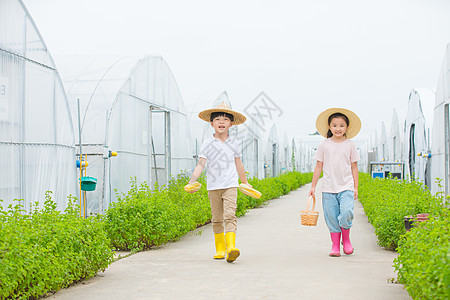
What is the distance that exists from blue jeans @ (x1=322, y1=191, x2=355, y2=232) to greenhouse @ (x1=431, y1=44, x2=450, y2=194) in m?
5.20

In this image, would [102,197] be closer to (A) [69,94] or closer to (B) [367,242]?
(A) [69,94]

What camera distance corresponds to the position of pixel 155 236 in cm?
680

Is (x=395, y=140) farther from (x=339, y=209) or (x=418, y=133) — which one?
(x=339, y=209)

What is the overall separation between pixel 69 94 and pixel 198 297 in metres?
8.01

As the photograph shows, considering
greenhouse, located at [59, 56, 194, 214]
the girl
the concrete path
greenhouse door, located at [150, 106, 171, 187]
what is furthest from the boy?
greenhouse door, located at [150, 106, 171, 187]

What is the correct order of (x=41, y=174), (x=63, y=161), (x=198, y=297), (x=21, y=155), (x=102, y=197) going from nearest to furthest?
(x=198, y=297) → (x=21, y=155) → (x=41, y=174) → (x=63, y=161) → (x=102, y=197)

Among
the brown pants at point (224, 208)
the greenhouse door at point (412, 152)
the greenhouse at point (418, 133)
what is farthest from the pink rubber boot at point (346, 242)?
the greenhouse door at point (412, 152)

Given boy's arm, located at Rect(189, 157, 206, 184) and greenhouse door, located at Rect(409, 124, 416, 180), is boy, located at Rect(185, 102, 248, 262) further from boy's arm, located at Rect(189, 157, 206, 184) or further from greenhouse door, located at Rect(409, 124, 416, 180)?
greenhouse door, located at Rect(409, 124, 416, 180)

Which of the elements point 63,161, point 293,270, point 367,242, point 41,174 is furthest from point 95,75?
point 293,270

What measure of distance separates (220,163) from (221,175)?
15 centimetres

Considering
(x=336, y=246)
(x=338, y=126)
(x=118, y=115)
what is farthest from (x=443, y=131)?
(x=118, y=115)

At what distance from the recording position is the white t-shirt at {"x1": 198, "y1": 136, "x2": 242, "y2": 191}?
20.0ft

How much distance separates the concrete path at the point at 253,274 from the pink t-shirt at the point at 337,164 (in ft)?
Result: 2.76

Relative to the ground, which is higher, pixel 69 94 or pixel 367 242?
pixel 69 94
